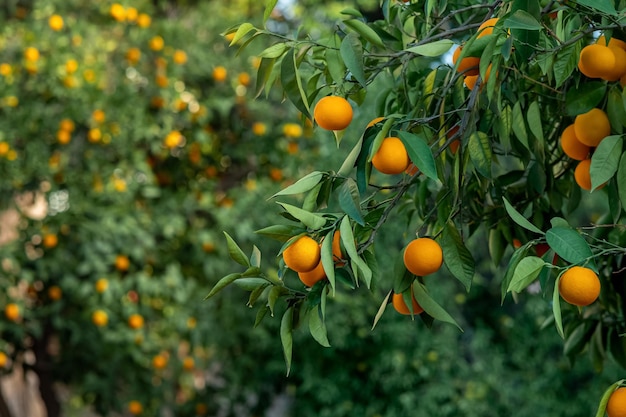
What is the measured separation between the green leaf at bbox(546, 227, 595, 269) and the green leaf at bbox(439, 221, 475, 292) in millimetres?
137

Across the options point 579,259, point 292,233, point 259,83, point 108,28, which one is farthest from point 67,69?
point 579,259

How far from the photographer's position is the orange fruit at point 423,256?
3.87ft

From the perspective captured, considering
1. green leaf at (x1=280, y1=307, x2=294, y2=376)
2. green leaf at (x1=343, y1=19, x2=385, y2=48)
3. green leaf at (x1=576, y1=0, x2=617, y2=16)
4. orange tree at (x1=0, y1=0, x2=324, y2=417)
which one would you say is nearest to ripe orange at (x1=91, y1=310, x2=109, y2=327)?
orange tree at (x1=0, y1=0, x2=324, y2=417)

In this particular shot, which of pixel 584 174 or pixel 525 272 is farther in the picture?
pixel 584 174

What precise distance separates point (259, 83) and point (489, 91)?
364 mm

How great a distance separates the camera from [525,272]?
1045 mm

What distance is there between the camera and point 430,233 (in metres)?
1.38

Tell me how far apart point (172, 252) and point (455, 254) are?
2367 millimetres

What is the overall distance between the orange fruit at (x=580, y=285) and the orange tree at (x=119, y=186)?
227cm

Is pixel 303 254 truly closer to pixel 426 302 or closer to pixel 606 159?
pixel 426 302

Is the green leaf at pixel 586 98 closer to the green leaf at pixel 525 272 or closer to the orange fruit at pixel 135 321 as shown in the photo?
the green leaf at pixel 525 272

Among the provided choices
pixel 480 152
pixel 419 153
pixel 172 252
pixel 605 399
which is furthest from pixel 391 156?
pixel 172 252

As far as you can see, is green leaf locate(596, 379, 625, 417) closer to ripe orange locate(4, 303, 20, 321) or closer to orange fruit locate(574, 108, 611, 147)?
orange fruit locate(574, 108, 611, 147)

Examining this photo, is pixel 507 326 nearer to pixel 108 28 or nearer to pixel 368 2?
pixel 368 2
